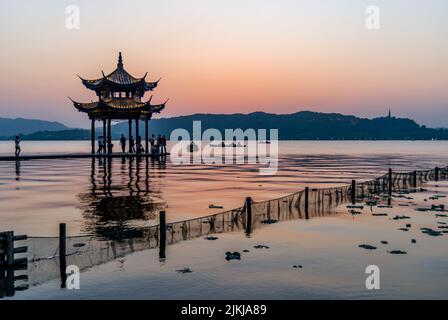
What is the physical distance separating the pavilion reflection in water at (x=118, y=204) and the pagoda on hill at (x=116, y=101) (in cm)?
2952

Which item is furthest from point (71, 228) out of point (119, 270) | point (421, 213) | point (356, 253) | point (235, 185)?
point (235, 185)

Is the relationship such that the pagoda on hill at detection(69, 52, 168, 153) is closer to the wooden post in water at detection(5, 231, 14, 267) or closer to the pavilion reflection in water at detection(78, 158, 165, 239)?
the pavilion reflection in water at detection(78, 158, 165, 239)

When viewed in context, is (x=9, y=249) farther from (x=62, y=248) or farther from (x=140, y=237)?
(x=140, y=237)

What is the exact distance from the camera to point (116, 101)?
264ft

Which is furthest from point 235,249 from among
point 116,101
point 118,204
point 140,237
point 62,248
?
point 116,101

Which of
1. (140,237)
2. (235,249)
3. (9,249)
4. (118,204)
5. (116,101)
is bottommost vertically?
(235,249)

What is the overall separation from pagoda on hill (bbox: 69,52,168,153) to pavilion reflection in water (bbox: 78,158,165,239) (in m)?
29.5

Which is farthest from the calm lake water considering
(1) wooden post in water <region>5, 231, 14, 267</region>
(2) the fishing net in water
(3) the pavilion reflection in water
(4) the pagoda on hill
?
(4) the pagoda on hill

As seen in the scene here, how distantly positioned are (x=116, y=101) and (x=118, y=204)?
51662 mm

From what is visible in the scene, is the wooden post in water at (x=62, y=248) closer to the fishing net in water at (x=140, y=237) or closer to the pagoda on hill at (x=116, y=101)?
the fishing net in water at (x=140, y=237)

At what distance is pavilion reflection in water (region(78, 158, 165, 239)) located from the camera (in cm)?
2380

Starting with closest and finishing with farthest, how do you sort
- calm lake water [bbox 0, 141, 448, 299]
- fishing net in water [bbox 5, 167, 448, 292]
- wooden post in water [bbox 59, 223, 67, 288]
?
1. calm lake water [bbox 0, 141, 448, 299]
2. wooden post in water [bbox 59, 223, 67, 288]
3. fishing net in water [bbox 5, 167, 448, 292]
